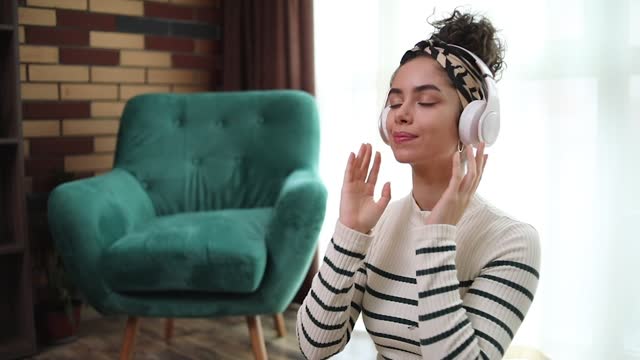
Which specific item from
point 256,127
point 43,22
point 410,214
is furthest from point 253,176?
point 410,214

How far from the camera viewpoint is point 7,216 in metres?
2.64

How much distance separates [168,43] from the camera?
3.43 m

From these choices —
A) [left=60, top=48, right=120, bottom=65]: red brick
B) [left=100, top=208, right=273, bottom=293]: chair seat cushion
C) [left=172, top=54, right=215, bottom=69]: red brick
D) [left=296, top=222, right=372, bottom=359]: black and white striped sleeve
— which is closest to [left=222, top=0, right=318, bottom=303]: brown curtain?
[left=172, top=54, right=215, bottom=69]: red brick

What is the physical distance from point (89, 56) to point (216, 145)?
34.0 inches

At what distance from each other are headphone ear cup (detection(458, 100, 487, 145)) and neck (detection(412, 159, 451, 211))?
72 mm

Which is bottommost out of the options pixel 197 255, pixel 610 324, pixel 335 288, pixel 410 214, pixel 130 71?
pixel 610 324

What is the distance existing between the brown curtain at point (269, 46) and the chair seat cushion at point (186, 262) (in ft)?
3.16

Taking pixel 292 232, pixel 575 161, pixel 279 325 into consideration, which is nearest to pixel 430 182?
pixel 292 232

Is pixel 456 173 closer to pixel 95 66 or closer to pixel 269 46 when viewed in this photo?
pixel 269 46

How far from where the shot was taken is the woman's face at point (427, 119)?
1005 mm

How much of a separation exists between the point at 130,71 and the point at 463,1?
170cm

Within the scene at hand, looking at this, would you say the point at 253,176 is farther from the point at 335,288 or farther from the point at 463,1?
the point at 335,288

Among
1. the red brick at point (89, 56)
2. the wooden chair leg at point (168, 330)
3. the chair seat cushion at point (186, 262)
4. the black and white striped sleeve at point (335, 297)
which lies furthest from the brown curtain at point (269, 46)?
the black and white striped sleeve at point (335, 297)

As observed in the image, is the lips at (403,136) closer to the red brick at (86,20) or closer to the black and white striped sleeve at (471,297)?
the black and white striped sleeve at (471,297)
